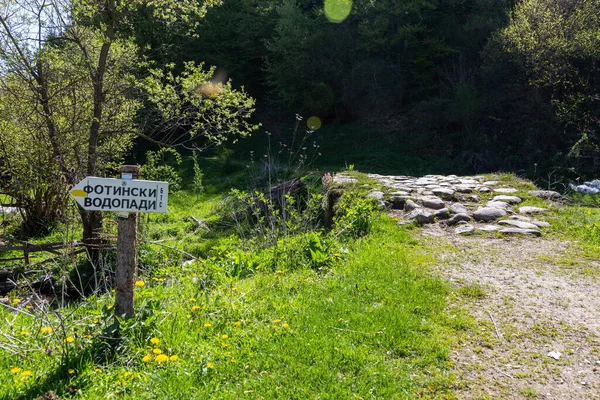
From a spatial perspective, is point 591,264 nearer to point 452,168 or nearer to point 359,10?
point 452,168

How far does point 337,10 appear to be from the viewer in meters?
18.5

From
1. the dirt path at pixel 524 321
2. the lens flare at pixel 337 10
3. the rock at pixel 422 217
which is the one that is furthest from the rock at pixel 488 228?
the lens flare at pixel 337 10

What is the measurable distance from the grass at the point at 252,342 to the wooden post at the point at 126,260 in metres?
0.16

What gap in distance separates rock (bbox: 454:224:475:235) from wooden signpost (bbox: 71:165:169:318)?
4.24 m

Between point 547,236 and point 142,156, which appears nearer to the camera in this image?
point 547,236

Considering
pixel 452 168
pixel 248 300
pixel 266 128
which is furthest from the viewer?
pixel 266 128

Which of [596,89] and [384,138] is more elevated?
[596,89]

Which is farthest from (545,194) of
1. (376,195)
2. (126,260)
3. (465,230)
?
(126,260)

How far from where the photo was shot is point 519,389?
2814 millimetres

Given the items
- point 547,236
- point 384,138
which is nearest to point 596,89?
point 384,138

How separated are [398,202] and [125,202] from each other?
495 cm

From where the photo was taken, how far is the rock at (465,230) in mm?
6023

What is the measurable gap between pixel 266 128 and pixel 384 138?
20.7 ft

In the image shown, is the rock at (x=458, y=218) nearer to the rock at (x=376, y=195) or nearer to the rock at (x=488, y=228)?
the rock at (x=488, y=228)
